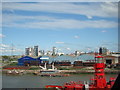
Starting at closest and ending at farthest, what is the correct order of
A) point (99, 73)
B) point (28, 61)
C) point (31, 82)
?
point (99, 73) → point (31, 82) → point (28, 61)

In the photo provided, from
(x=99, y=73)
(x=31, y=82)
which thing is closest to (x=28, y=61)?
(x=31, y=82)

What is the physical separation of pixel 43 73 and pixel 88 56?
366cm

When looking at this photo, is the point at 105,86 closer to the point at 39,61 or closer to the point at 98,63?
the point at 98,63

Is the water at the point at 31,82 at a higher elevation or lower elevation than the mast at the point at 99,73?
lower

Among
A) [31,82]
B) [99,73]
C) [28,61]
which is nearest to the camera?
[99,73]

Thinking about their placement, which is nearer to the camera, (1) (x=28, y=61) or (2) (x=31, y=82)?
(2) (x=31, y=82)

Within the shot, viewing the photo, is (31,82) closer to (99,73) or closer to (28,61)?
(99,73)

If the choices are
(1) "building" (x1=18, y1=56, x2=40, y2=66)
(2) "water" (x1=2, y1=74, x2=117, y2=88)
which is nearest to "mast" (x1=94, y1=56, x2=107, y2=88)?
(2) "water" (x1=2, y1=74, x2=117, y2=88)

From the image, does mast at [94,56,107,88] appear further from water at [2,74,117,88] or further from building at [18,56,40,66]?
building at [18,56,40,66]

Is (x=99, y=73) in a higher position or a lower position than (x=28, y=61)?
higher

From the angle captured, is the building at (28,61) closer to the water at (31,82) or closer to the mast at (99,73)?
the water at (31,82)

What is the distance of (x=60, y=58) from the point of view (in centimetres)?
1175

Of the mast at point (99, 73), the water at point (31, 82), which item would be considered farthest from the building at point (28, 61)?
the mast at point (99, 73)

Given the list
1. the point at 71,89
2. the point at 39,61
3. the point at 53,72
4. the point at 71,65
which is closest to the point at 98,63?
the point at 71,89
